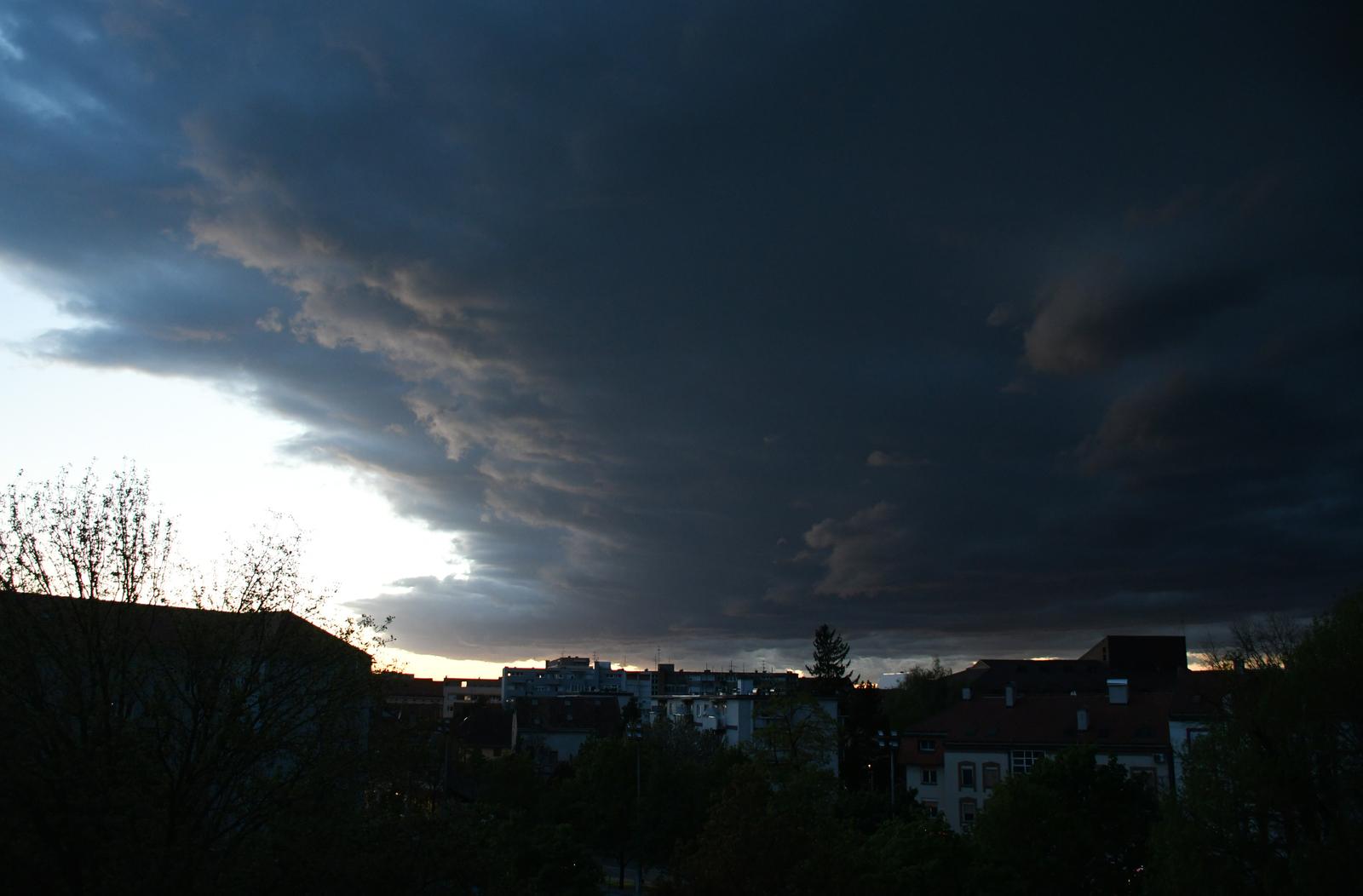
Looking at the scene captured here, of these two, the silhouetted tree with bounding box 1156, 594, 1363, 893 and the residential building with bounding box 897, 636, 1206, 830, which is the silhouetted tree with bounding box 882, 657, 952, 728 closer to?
the residential building with bounding box 897, 636, 1206, 830

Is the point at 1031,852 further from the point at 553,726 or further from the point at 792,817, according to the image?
the point at 553,726

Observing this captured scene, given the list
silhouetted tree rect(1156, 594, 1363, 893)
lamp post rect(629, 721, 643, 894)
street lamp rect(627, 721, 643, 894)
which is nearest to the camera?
silhouetted tree rect(1156, 594, 1363, 893)

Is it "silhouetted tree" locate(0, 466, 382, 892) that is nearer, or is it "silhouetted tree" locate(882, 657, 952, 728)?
"silhouetted tree" locate(0, 466, 382, 892)

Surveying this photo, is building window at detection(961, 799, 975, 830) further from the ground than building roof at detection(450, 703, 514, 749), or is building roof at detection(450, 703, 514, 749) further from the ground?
building roof at detection(450, 703, 514, 749)

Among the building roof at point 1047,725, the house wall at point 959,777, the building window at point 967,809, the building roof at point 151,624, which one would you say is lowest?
the building window at point 967,809

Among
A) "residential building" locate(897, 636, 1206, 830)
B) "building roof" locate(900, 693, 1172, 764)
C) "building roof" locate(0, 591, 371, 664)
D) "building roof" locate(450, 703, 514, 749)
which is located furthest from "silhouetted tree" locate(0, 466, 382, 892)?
"building roof" locate(450, 703, 514, 749)

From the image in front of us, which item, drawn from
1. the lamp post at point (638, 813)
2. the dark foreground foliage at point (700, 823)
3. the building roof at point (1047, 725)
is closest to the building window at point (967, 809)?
the building roof at point (1047, 725)

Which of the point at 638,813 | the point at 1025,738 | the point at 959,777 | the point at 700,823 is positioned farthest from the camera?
the point at 959,777

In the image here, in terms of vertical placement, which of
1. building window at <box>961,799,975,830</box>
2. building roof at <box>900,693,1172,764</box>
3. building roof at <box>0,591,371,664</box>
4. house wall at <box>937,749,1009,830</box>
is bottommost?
building window at <box>961,799,975,830</box>

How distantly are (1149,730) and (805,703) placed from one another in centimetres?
2589

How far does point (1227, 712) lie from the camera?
140 ft

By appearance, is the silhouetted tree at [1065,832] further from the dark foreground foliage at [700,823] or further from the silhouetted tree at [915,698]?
the silhouetted tree at [915,698]

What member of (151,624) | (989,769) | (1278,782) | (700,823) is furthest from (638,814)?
(151,624)

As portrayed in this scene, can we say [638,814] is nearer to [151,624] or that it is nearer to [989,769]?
[989,769]
